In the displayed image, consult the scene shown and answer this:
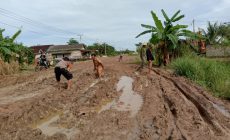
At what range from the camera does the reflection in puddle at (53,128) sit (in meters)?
7.11

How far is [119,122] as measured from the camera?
7.78 m

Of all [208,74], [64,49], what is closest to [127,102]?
[208,74]

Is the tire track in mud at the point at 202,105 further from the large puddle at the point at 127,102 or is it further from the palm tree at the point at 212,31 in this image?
the palm tree at the point at 212,31

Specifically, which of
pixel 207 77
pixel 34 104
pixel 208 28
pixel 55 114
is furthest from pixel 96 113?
pixel 208 28

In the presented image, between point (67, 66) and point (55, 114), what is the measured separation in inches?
213

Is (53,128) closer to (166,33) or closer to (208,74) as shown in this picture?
(208,74)

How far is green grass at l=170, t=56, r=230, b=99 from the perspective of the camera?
13.1 meters

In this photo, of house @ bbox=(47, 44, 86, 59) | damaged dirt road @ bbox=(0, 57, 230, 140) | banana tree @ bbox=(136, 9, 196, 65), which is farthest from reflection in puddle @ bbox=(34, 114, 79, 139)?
house @ bbox=(47, 44, 86, 59)

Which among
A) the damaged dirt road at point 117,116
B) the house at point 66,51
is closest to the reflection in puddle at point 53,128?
the damaged dirt road at point 117,116

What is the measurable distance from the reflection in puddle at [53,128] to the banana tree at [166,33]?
1431cm

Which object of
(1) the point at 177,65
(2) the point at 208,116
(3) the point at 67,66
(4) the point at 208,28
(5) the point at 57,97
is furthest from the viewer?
(4) the point at 208,28

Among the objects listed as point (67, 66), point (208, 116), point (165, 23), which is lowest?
point (208, 116)

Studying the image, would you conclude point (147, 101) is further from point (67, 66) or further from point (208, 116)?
point (67, 66)

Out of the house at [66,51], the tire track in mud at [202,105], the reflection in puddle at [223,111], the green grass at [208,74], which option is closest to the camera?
the tire track in mud at [202,105]
